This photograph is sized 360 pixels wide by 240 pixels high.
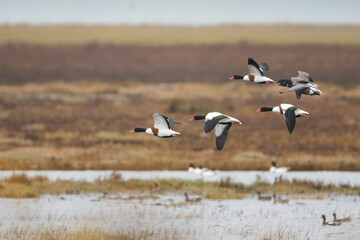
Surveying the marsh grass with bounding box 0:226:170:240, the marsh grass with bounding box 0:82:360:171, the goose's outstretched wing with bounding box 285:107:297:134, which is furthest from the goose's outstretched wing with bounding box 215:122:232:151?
the marsh grass with bounding box 0:82:360:171

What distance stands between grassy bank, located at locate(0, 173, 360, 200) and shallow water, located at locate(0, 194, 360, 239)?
670 mm

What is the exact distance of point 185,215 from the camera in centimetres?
2538

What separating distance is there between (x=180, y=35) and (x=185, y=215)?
527 ft

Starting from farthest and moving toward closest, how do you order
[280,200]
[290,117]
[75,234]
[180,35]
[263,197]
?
[180,35]
[263,197]
[280,200]
[75,234]
[290,117]

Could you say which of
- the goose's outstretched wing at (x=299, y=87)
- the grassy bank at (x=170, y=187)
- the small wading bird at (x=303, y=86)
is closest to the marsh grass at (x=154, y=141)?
the grassy bank at (x=170, y=187)

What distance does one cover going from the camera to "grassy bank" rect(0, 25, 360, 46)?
171 meters

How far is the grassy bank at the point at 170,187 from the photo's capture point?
29.5 meters

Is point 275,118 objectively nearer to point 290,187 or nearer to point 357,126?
point 357,126

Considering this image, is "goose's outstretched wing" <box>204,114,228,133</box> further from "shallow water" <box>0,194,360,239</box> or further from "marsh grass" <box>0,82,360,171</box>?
"marsh grass" <box>0,82,360,171</box>

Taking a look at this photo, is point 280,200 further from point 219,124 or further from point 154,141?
point 154,141

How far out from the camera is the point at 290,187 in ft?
100

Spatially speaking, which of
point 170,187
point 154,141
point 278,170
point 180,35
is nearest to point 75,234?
point 170,187

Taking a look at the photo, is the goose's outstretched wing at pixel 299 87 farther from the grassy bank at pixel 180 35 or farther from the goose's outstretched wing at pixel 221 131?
the grassy bank at pixel 180 35

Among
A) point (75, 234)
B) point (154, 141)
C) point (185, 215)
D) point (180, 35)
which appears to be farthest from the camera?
point (180, 35)
